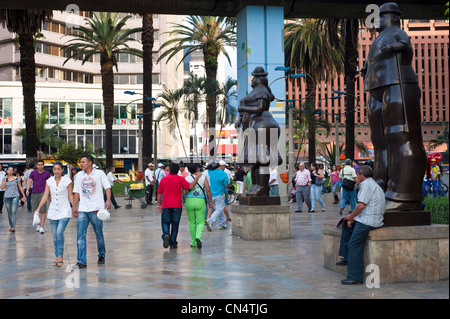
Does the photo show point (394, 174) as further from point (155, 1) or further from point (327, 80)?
point (327, 80)

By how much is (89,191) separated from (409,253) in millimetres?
4830

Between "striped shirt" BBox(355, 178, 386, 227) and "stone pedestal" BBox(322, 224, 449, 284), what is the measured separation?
0.51 feet

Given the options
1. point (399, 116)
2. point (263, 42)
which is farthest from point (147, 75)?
point (399, 116)

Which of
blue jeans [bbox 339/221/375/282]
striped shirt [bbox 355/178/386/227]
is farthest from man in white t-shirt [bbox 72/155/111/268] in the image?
striped shirt [bbox 355/178/386/227]

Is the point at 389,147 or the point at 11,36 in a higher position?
the point at 11,36

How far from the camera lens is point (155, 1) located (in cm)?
2166

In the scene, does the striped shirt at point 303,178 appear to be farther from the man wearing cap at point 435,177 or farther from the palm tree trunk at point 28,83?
the palm tree trunk at point 28,83

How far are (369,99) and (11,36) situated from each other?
64050mm

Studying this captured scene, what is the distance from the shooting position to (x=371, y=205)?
7.14 meters

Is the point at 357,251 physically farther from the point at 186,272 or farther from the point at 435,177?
the point at 435,177

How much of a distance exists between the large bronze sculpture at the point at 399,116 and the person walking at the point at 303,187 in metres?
11.9

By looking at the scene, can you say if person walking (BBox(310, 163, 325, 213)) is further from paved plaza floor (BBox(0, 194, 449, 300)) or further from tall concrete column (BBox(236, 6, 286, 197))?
paved plaza floor (BBox(0, 194, 449, 300))

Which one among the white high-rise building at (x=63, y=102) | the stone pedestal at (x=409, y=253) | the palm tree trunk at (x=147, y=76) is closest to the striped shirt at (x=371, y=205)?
the stone pedestal at (x=409, y=253)
